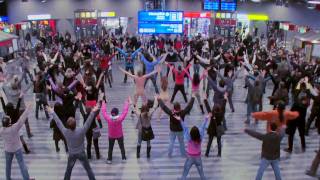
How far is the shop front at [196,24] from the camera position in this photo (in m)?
32.2

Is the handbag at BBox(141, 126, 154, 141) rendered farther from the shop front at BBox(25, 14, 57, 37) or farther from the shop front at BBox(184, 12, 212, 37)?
the shop front at BBox(184, 12, 212, 37)

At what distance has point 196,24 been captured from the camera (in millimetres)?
33594

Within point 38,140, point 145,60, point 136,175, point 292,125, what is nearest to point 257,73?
point 292,125

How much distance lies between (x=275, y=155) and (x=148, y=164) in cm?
283

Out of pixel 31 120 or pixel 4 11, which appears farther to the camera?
pixel 4 11

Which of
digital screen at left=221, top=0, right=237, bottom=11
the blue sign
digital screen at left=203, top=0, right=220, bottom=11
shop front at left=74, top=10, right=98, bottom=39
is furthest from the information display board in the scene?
the blue sign

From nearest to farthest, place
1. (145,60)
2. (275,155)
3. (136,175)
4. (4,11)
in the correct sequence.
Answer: (275,155) < (136,175) < (145,60) < (4,11)

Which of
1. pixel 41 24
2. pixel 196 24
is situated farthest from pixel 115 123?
pixel 196 24

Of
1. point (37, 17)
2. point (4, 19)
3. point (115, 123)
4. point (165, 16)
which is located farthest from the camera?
point (4, 19)

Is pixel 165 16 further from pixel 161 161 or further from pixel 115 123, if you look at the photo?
pixel 115 123

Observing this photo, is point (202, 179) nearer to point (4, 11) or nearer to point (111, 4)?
point (111, 4)

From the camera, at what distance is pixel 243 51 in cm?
1758

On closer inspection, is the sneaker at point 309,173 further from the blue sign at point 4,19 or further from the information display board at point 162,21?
the blue sign at point 4,19

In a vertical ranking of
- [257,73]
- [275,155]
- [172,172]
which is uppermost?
[257,73]
